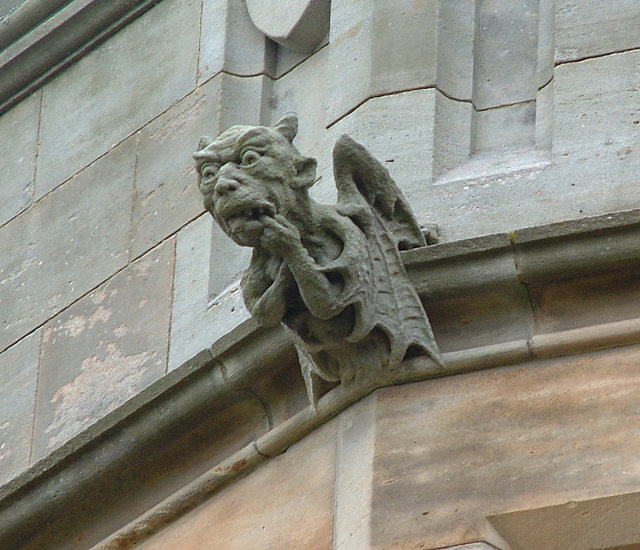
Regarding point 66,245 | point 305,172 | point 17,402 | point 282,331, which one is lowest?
point 17,402

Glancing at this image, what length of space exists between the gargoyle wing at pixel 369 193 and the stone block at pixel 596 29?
0.67 meters

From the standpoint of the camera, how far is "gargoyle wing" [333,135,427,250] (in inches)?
259

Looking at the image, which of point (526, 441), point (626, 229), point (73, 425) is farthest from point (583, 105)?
point (73, 425)

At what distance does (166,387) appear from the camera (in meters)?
6.93

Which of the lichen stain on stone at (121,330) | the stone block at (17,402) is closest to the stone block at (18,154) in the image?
the stone block at (17,402)

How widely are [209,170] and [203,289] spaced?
3.32 feet

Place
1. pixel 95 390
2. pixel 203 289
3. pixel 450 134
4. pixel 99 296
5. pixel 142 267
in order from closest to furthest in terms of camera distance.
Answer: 1. pixel 450 134
2. pixel 203 289
3. pixel 95 390
4. pixel 142 267
5. pixel 99 296

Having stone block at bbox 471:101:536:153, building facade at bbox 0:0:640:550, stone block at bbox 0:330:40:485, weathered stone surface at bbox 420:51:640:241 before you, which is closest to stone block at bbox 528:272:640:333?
building facade at bbox 0:0:640:550

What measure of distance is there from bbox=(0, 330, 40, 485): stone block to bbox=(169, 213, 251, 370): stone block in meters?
0.63

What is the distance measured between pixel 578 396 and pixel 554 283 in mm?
308

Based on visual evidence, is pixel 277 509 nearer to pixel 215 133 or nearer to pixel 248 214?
pixel 248 214

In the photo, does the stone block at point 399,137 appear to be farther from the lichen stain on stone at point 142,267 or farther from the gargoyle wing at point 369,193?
the lichen stain on stone at point 142,267

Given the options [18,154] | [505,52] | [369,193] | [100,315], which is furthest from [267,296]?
[18,154]

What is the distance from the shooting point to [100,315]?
7648 mm
